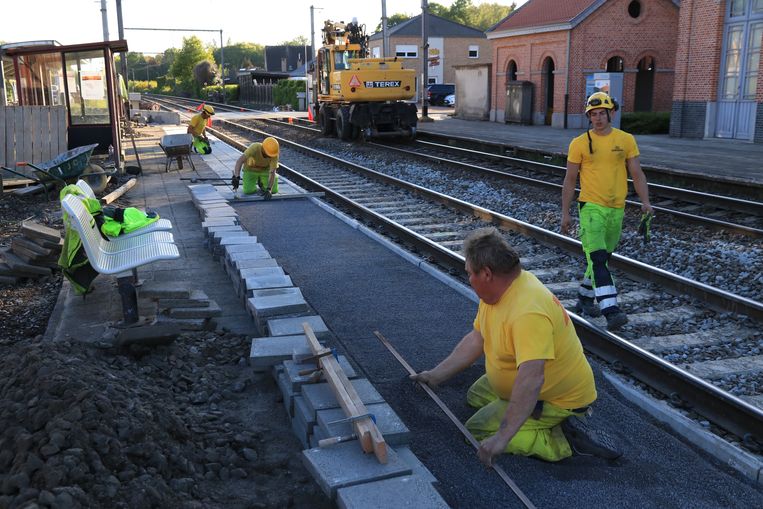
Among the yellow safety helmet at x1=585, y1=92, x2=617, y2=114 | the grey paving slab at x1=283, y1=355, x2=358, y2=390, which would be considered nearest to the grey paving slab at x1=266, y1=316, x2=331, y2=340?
the grey paving slab at x1=283, y1=355, x2=358, y2=390

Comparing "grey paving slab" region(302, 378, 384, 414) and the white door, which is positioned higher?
the white door

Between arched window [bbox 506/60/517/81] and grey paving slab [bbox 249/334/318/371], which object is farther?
arched window [bbox 506/60/517/81]

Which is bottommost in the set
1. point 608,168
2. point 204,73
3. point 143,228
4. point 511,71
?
point 143,228

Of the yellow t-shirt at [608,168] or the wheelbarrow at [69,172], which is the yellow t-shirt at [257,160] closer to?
the wheelbarrow at [69,172]

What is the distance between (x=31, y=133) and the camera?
1619cm

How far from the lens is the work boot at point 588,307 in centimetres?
674

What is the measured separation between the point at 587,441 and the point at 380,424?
113cm

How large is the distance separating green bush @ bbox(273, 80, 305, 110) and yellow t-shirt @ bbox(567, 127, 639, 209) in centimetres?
4872

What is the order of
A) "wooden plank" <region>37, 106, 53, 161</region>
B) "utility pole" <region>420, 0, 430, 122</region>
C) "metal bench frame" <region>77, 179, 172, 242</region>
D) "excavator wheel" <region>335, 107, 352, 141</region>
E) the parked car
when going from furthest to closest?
1. the parked car
2. "utility pole" <region>420, 0, 430, 122</region>
3. "excavator wheel" <region>335, 107, 352, 141</region>
4. "wooden plank" <region>37, 106, 53, 161</region>
5. "metal bench frame" <region>77, 179, 172, 242</region>

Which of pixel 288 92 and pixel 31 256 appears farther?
pixel 288 92

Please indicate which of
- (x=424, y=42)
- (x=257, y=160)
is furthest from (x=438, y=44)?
(x=257, y=160)

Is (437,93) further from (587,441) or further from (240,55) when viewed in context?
(240,55)

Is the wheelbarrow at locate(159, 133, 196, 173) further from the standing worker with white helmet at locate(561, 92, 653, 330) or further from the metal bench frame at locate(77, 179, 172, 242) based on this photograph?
the standing worker with white helmet at locate(561, 92, 653, 330)

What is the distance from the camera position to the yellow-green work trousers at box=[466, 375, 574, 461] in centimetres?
399
